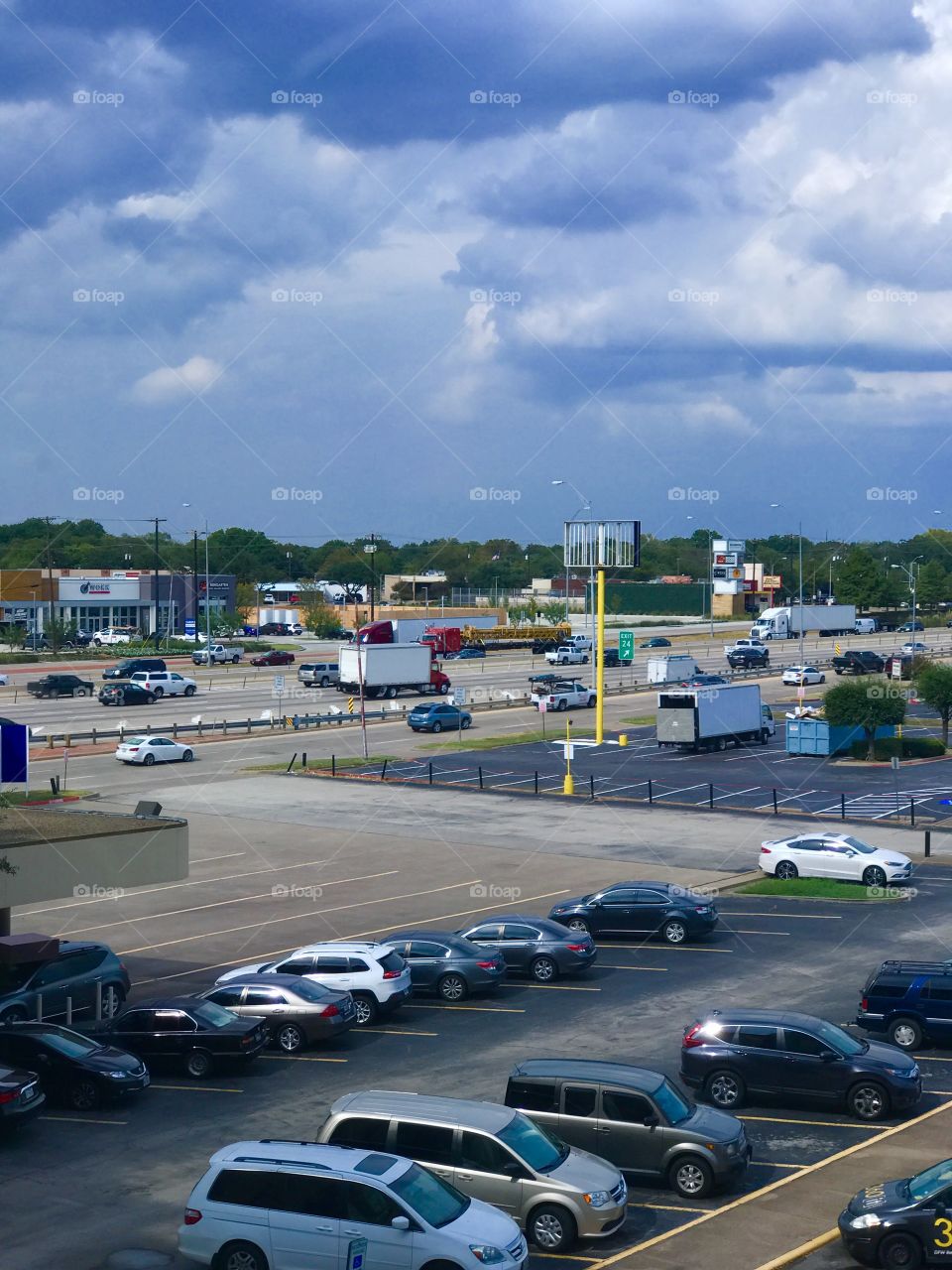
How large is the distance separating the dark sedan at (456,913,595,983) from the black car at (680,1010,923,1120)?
6.73 m

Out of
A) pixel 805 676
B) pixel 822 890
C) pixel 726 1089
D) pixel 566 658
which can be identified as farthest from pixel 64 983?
pixel 566 658

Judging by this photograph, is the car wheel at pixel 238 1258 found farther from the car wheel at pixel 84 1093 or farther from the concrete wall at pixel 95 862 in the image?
the concrete wall at pixel 95 862

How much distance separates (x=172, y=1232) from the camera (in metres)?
14.1

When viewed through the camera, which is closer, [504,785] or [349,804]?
[349,804]

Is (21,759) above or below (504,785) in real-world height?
above

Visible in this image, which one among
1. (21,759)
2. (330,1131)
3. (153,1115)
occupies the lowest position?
(153,1115)

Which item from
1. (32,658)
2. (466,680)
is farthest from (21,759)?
(32,658)

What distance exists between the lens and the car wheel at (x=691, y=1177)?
15.2 meters

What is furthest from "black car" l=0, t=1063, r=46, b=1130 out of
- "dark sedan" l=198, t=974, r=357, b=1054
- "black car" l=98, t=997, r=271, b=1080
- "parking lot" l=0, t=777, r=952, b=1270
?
"dark sedan" l=198, t=974, r=357, b=1054

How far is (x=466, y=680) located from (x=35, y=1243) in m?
72.1

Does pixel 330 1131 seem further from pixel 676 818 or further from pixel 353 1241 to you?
pixel 676 818

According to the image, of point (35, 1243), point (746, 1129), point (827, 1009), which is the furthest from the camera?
point (827, 1009)

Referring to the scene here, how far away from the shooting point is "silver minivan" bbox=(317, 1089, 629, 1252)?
13.8 metres

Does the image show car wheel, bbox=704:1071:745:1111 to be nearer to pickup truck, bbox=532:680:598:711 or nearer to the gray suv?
the gray suv
